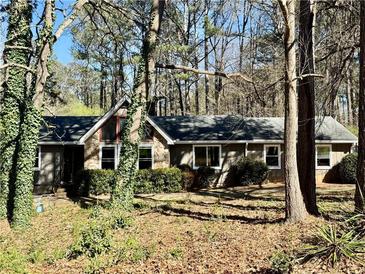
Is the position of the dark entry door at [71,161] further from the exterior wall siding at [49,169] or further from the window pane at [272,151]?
the window pane at [272,151]

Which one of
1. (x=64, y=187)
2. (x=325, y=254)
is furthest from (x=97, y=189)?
(x=325, y=254)

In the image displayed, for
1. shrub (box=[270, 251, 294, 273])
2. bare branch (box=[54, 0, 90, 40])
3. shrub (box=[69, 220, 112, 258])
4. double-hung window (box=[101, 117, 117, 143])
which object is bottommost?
shrub (box=[69, 220, 112, 258])

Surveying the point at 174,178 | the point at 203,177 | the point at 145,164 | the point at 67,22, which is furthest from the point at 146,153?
the point at 67,22

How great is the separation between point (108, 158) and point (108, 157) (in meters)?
0.06

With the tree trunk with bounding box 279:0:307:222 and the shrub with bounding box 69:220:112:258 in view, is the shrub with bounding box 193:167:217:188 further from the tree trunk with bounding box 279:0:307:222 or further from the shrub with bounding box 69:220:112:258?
the shrub with bounding box 69:220:112:258

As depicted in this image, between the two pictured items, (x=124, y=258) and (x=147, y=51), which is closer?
(x=124, y=258)

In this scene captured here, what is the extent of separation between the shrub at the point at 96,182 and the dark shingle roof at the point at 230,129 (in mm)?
4595

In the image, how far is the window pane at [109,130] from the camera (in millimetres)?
20484

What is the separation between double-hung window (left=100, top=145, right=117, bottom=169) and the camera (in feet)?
67.2

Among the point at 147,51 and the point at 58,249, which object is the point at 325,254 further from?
the point at 147,51

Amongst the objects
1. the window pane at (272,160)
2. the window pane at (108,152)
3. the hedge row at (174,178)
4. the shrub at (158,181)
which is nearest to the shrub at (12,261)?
the hedge row at (174,178)

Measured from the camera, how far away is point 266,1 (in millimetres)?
10523

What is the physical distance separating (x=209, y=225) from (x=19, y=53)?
383 inches

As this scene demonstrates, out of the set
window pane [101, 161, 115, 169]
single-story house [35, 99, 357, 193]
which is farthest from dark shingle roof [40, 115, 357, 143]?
window pane [101, 161, 115, 169]
